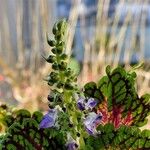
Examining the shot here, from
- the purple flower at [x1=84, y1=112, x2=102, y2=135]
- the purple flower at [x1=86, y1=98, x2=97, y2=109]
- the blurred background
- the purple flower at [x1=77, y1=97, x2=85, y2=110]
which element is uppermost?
the blurred background

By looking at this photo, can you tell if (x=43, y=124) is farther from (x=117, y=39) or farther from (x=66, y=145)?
(x=117, y=39)

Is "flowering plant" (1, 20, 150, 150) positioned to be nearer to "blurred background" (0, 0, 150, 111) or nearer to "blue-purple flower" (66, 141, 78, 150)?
"blue-purple flower" (66, 141, 78, 150)

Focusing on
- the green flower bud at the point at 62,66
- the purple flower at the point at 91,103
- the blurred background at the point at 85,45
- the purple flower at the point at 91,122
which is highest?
the blurred background at the point at 85,45

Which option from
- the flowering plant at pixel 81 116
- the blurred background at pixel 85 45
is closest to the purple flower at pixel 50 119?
the flowering plant at pixel 81 116

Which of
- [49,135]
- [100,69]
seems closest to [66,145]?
[49,135]

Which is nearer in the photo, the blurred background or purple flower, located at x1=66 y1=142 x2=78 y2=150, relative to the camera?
purple flower, located at x1=66 y1=142 x2=78 y2=150

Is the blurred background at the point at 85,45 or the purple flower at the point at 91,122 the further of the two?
the blurred background at the point at 85,45

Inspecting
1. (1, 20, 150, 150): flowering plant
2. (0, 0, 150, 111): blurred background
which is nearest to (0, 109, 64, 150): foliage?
(1, 20, 150, 150): flowering plant

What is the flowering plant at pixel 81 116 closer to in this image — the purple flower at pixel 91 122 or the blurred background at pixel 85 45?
the purple flower at pixel 91 122
